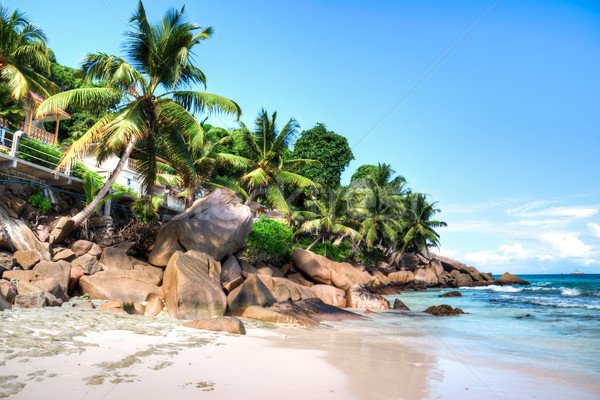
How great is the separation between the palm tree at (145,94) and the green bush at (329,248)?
15893mm

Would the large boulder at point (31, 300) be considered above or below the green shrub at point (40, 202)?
below

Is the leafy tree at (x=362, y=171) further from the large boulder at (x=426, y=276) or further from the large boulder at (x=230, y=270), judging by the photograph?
the large boulder at (x=230, y=270)

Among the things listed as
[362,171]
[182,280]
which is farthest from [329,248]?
[362,171]

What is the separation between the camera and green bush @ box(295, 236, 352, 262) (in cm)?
2813

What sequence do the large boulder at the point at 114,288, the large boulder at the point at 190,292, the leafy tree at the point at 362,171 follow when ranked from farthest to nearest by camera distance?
the leafy tree at the point at 362,171 < the large boulder at the point at 114,288 < the large boulder at the point at 190,292

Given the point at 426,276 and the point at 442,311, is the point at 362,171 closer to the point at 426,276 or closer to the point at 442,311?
Result: the point at 426,276

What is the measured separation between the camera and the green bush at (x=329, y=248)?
28134 mm

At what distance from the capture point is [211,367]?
4457 mm

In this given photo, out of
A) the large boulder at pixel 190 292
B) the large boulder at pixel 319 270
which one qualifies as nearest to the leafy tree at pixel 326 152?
the large boulder at pixel 319 270

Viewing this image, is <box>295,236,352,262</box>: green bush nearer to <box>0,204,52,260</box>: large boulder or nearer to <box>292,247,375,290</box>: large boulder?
<box>292,247,375,290</box>: large boulder

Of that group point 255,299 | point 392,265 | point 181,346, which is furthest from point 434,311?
point 392,265

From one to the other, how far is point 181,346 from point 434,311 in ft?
35.9

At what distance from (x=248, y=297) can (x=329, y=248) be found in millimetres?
19506

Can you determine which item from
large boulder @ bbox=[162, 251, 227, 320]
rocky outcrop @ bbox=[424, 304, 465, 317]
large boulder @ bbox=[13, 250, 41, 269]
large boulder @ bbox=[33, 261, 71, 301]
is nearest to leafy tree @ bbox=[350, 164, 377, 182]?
rocky outcrop @ bbox=[424, 304, 465, 317]
